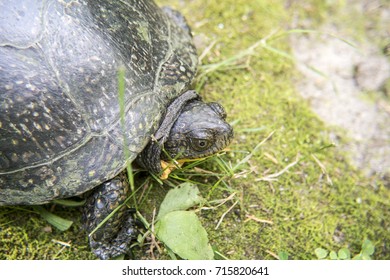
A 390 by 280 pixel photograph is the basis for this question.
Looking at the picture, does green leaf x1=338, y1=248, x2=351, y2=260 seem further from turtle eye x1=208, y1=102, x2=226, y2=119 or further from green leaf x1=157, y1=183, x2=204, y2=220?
turtle eye x1=208, y1=102, x2=226, y2=119

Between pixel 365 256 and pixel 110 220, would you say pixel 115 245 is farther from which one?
pixel 365 256

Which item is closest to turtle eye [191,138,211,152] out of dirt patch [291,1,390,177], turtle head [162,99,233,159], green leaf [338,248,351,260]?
turtle head [162,99,233,159]

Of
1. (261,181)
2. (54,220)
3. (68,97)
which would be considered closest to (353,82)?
(261,181)

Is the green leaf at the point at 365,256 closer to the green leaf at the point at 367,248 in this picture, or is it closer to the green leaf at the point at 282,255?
the green leaf at the point at 367,248

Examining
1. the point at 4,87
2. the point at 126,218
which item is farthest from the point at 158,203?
the point at 4,87

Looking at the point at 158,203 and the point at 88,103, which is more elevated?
the point at 88,103
